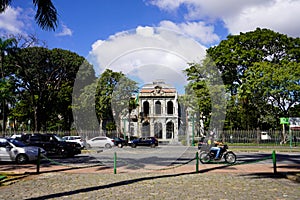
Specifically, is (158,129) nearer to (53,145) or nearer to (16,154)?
(53,145)

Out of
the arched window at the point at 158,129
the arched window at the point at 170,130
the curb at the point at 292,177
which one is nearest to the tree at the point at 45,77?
the arched window at the point at 158,129

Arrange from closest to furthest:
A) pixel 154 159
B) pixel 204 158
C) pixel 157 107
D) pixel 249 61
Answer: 1. pixel 204 158
2. pixel 154 159
3. pixel 249 61
4. pixel 157 107

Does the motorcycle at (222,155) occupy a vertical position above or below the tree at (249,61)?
below

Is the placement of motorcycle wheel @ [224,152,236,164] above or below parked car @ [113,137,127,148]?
above

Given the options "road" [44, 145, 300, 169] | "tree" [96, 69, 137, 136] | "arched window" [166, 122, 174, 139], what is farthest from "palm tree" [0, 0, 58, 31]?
"arched window" [166, 122, 174, 139]

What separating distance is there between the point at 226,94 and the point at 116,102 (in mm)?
14275

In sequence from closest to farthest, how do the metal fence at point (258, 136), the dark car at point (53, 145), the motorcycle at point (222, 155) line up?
the motorcycle at point (222, 155)
the dark car at point (53, 145)
the metal fence at point (258, 136)

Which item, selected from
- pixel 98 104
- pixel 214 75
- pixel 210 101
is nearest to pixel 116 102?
pixel 98 104

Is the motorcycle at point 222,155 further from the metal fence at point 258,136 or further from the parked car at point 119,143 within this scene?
the metal fence at point 258,136

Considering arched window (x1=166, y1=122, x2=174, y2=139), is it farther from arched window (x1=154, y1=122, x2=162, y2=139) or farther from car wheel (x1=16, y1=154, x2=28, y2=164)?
car wheel (x1=16, y1=154, x2=28, y2=164)

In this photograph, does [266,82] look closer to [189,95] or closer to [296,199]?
[189,95]

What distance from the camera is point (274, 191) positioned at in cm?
834

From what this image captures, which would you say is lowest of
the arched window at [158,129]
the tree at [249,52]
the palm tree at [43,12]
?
the arched window at [158,129]

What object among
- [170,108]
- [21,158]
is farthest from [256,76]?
[21,158]
